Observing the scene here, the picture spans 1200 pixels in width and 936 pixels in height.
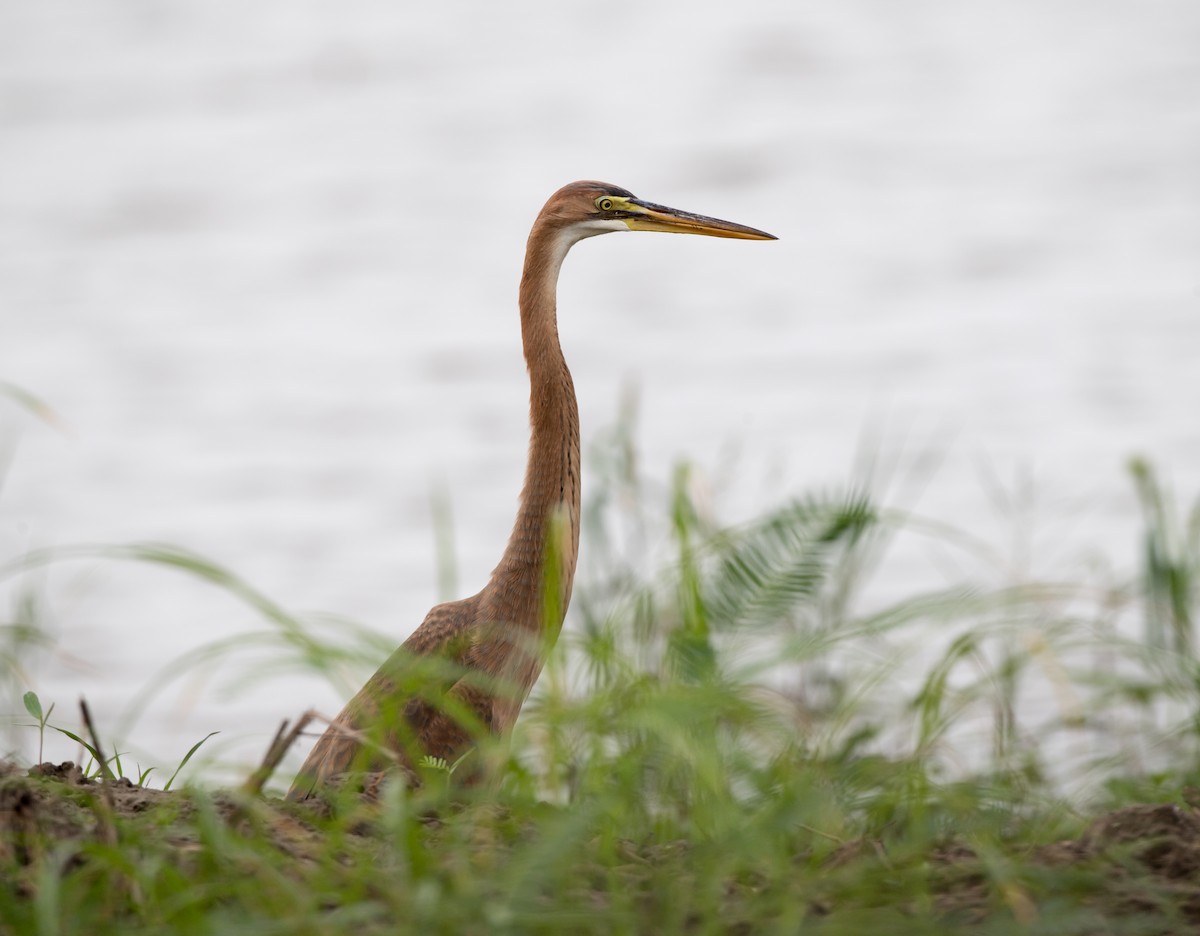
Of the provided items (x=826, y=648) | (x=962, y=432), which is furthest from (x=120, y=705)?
(x=826, y=648)

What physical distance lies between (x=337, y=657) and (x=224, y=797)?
1.47 ft

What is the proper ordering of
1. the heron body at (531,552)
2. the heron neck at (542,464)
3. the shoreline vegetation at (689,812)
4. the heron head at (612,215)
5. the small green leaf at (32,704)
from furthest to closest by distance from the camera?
the heron head at (612,215)
the heron neck at (542,464)
the heron body at (531,552)
the small green leaf at (32,704)
the shoreline vegetation at (689,812)

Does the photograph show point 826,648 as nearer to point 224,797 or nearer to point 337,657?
point 337,657

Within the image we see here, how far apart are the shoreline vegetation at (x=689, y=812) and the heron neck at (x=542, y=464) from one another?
0.88 m

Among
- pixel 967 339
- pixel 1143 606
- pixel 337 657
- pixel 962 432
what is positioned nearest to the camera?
pixel 337 657

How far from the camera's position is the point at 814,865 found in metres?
3.07

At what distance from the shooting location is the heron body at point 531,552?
474 cm

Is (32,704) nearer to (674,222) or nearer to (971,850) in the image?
(971,850)

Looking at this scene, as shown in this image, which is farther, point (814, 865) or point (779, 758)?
point (779, 758)

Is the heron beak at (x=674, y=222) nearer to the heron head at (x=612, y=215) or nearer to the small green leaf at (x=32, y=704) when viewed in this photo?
the heron head at (x=612, y=215)

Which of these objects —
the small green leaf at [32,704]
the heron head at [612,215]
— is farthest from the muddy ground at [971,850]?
the heron head at [612,215]

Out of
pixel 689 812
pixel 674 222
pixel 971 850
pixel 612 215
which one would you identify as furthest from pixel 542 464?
pixel 971 850

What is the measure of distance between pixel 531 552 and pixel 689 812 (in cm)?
179

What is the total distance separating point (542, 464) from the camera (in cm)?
509
